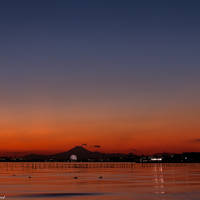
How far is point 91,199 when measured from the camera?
46.3m

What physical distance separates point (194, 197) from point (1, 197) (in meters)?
21.6

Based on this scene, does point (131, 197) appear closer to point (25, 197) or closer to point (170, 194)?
point (170, 194)

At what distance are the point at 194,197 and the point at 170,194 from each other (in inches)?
162

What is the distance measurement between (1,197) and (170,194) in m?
19.8

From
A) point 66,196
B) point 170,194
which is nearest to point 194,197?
point 170,194

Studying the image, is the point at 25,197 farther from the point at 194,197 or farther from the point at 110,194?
the point at 194,197

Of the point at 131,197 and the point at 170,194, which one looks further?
the point at 170,194

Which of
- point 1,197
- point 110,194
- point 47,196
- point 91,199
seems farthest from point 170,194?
point 1,197

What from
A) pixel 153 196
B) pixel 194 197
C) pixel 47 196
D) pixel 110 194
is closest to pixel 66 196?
pixel 47 196

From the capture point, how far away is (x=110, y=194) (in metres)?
51.2

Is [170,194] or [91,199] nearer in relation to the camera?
[91,199]

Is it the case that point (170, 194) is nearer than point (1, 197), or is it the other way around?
point (1, 197)

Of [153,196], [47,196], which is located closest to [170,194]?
[153,196]

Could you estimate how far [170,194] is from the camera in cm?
5072
